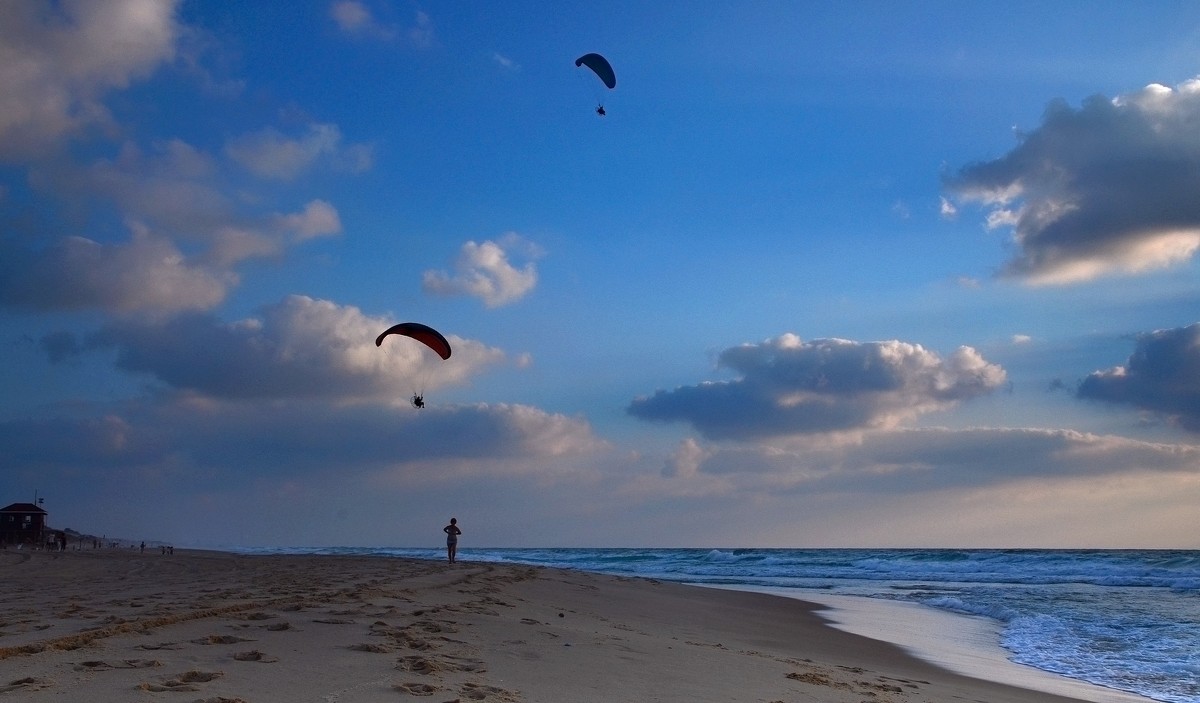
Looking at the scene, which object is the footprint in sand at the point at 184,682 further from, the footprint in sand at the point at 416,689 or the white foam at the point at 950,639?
the white foam at the point at 950,639

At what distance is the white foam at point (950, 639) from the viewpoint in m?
12.0

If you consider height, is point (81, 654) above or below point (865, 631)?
above

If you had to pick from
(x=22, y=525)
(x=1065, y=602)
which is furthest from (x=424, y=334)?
(x=22, y=525)

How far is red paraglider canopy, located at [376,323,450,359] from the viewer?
2170 centimetres

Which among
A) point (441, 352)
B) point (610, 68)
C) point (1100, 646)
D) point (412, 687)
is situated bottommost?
point (1100, 646)

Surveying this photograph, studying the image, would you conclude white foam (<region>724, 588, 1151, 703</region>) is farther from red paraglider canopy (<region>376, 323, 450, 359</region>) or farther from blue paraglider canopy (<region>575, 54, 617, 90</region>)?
blue paraglider canopy (<region>575, 54, 617, 90</region>)

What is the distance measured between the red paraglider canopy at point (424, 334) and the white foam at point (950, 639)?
38.7ft

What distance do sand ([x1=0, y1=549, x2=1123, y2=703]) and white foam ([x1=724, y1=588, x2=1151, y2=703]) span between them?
68 centimetres

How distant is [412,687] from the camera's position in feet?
22.6

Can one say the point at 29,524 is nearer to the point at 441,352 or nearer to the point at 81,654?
the point at 441,352

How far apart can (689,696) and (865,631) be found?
Result: 12481 mm

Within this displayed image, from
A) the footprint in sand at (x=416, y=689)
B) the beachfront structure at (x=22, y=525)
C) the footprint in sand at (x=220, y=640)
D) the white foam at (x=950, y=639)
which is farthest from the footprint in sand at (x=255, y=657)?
the beachfront structure at (x=22, y=525)

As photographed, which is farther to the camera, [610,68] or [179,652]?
[610,68]

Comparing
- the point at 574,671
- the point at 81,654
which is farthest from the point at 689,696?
the point at 81,654
